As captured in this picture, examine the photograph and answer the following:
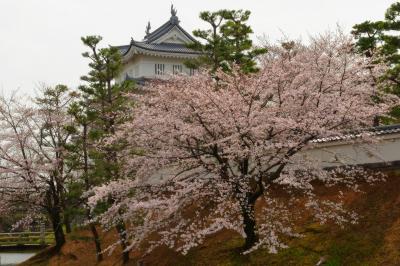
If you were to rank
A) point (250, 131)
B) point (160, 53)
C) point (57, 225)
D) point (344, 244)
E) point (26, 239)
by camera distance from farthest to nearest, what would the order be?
point (160, 53) < point (26, 239) < point (57, 225) < point (250, 131) < point (344, 244)

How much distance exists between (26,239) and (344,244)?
104ft

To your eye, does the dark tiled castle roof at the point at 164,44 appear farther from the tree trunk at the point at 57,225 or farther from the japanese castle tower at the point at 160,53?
the tree trunk at the point at 57,225

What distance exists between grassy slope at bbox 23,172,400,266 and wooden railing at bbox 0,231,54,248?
917 inches

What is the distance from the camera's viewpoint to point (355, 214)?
13.4 metres

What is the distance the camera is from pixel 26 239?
3878 centimetres

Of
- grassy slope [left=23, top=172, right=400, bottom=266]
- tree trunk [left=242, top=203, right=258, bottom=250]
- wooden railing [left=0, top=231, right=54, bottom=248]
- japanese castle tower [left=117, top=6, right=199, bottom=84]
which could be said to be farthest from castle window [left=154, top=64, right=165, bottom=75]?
tree trunk [left=242, top=203, right=258, bottom=250]

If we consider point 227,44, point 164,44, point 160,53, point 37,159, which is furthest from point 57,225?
point 164,44

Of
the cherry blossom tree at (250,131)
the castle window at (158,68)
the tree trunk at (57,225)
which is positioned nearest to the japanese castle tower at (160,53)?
the castle window at (158,68)

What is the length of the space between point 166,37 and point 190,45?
19.0m

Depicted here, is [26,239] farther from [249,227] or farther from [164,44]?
[249,227]

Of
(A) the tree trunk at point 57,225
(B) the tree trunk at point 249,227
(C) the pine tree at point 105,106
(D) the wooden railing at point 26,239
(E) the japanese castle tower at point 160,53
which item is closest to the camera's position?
(B) the tree trunk at point 249,227

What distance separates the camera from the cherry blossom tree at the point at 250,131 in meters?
13.1

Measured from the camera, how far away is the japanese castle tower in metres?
40.7

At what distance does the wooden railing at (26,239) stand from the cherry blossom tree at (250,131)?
2441 cm
